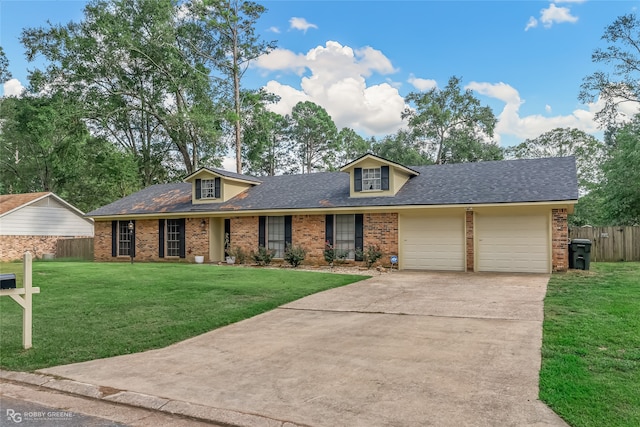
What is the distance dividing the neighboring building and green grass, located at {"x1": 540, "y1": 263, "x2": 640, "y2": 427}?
24628 millimetres

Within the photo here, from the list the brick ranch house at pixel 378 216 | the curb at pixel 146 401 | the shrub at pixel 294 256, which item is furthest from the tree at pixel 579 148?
the curb at pixel 146 401

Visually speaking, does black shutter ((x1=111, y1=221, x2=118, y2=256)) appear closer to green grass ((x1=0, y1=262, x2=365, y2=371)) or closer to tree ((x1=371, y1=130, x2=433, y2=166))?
green grass ((x1=0, y1=262, x2=365, y2=371))

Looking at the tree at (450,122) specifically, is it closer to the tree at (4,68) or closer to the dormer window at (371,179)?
the dormer window at (371,179)

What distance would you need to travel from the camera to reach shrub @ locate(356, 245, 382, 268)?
1493 cm

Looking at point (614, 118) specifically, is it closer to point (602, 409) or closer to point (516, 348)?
point (516, 348)

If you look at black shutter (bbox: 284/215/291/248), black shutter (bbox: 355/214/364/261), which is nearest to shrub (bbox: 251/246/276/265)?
black shutter (bbox: 284/215/291/248)

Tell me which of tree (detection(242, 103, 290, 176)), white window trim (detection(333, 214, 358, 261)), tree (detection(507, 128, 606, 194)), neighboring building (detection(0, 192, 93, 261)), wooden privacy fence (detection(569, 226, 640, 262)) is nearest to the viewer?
white window trim (detection(333, 214, 358, 261))

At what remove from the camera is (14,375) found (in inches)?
185

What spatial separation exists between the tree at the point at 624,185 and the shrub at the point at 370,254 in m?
13.7

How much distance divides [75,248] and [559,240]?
24.1 m

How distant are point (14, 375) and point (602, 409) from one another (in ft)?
18.9

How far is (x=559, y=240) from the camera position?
43.1 feet

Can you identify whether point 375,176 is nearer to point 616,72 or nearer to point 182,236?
point 182,236

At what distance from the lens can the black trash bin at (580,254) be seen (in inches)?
529
